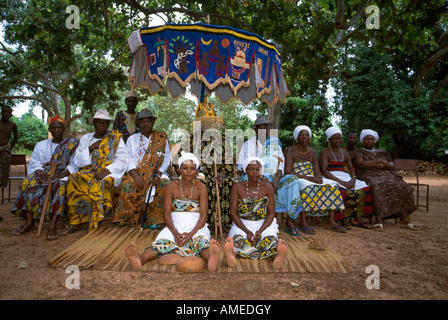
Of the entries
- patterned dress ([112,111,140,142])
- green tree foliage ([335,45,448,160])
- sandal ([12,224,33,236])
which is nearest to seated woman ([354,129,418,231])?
patterned dress ([112,111,140,142])

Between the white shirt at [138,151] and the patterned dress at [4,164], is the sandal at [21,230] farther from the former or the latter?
the patterned dress at [4,164]

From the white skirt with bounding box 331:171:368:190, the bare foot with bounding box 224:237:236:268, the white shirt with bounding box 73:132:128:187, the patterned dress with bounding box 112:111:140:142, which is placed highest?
the patterned dress with bounding box 112:111:140:142

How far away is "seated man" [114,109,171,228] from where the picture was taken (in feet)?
16.6

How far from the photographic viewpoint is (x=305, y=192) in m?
5.23

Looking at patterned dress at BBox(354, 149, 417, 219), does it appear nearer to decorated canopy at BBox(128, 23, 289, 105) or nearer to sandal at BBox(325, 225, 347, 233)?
sandal at BBox(325, 225, 347, 233)

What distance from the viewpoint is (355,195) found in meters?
5.61

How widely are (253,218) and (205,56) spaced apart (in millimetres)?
2442

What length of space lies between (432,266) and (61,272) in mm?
4375

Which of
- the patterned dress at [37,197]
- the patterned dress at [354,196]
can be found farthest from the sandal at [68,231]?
the patterned dress at [354,196]

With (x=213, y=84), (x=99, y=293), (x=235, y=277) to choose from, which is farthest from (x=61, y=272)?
(x=213, y=84)

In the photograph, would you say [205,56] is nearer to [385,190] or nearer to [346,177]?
[346,177]

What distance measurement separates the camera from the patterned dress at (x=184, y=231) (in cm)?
357

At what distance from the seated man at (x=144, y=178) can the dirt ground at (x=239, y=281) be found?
1.12 m

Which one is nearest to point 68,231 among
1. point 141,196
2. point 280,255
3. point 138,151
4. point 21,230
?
point 21,230
